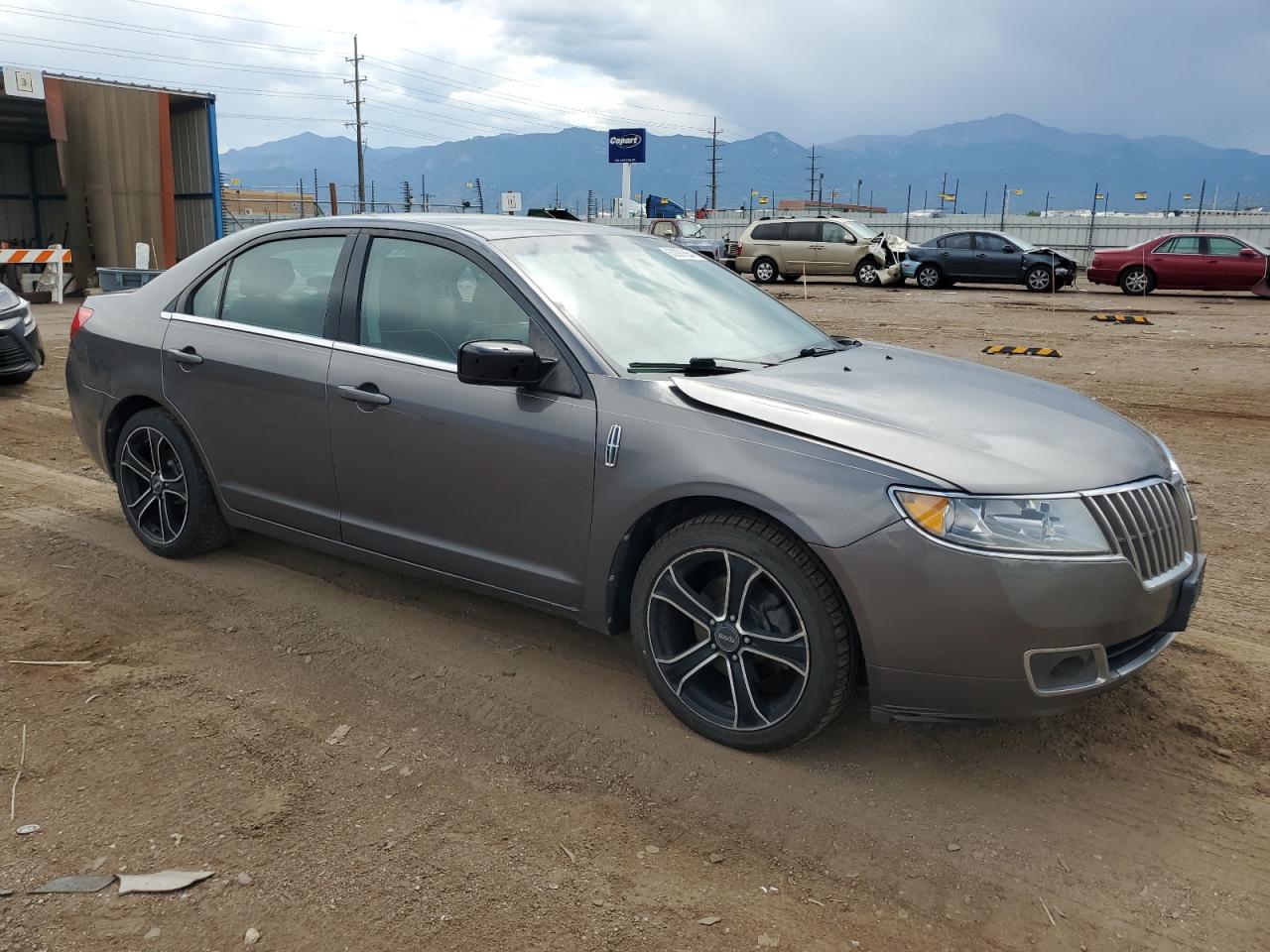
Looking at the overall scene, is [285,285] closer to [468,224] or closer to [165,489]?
[468,224]

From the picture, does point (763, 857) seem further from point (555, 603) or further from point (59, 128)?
point (59, 128)

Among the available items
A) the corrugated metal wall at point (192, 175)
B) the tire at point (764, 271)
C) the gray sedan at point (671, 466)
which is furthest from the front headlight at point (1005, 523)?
the corrugated metal wall at point (192, 175)

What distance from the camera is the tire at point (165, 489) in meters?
4.74

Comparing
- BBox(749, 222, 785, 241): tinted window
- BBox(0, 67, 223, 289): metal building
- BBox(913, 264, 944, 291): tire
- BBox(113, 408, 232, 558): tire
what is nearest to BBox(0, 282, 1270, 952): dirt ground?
BBox(113, 408, 232, 558): tire

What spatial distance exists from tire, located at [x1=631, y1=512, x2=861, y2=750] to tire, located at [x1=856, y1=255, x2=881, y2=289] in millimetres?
25521

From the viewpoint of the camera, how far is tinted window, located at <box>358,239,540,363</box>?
12.3ft

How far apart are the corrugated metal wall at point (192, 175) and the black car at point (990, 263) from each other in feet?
59.3

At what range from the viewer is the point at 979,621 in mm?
2799

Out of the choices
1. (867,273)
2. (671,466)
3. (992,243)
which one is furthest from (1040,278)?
(671,466)

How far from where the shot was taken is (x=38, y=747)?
3.29m

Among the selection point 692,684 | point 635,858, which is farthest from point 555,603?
point 635,858

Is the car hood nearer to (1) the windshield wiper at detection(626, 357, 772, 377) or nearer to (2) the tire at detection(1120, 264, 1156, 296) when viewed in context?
(1) the windshield wiper at detection(626, 357, 772, 377)

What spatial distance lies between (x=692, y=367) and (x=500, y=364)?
647 millimetres

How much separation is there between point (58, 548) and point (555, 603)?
3.04 m
